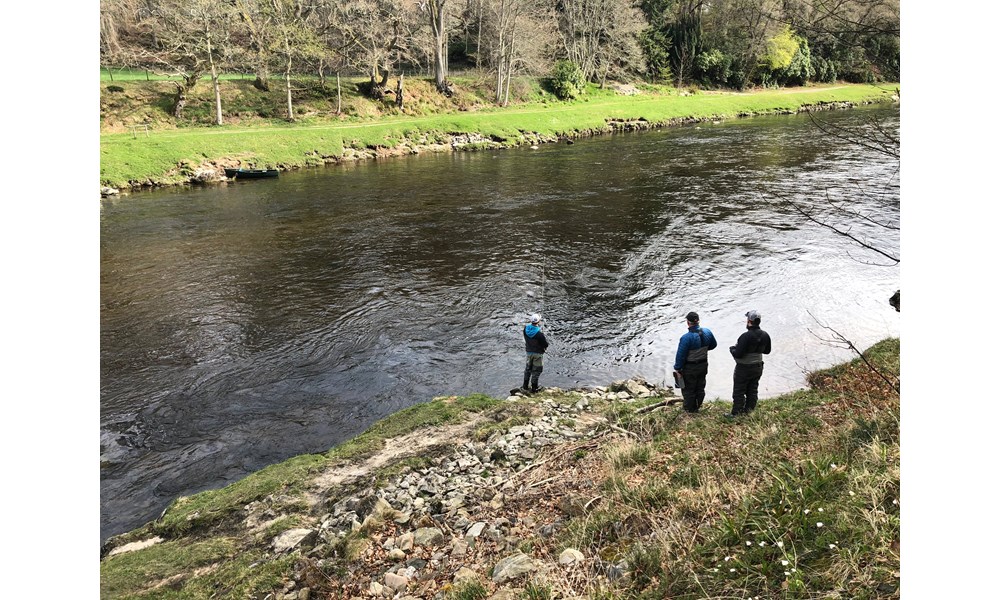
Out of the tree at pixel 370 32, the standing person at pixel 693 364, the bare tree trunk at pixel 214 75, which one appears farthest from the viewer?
the tree at pixel 370 32

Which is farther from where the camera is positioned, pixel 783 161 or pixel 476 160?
pixel 476 160

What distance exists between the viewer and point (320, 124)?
5238 cm

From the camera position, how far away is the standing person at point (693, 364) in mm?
10555

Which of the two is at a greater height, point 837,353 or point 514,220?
point 514,220

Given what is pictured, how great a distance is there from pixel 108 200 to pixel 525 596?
3826 centimetres

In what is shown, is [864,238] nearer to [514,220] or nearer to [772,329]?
[772,329]

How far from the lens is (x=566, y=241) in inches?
1005

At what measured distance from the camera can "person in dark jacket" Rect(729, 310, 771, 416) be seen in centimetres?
991

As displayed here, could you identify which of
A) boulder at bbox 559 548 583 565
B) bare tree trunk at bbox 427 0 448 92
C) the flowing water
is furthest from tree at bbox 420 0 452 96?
boulder at bbox 559 548 583 565

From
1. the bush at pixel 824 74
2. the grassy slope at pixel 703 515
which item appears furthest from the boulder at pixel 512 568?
the bush at pixel 824 74

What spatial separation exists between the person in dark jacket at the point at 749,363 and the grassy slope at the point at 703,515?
349 millimetres

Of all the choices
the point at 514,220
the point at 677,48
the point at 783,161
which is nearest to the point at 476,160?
the point at 514,220

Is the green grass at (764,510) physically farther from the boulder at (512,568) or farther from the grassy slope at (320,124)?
the grassy slope at (320,124)

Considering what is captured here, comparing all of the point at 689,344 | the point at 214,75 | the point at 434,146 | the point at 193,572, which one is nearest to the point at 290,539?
the point at 193,572
